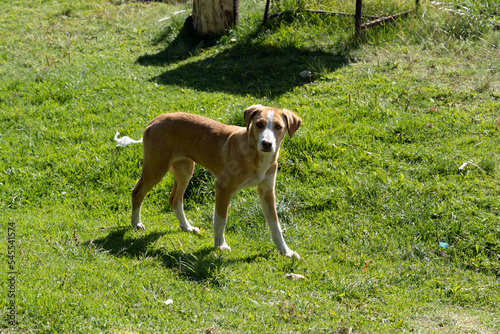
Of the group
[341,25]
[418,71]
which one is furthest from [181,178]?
[341,25]

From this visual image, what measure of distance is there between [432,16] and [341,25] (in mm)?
1886

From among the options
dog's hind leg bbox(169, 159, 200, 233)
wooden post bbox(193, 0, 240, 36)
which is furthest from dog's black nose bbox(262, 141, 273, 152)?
wooden post bbox(193, 0, 240, 36)

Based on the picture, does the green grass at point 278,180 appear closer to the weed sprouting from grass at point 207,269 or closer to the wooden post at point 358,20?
the weed sprouting from grass at point 207,269

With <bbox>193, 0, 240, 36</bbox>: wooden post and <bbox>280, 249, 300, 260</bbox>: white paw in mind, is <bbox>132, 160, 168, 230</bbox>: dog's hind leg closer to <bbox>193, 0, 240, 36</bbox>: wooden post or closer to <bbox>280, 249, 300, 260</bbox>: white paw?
<bbox>280, 249, 300, 260</bbox>: white paw

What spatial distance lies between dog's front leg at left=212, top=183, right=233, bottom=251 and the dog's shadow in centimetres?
13

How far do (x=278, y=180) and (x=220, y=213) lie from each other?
171 centimetres

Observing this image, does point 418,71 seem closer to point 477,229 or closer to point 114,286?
point 477,229

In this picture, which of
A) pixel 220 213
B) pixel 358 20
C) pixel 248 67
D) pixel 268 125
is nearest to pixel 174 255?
pixel 220 213

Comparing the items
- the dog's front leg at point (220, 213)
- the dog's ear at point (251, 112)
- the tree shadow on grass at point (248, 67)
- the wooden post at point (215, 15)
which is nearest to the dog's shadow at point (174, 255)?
the dog's front leg at point (220, 213)

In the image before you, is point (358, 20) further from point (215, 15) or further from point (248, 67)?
point (215, 15)

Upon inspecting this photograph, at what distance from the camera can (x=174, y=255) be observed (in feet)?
18.1

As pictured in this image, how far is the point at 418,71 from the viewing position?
929 cm

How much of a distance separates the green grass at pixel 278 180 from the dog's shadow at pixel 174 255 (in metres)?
0.02

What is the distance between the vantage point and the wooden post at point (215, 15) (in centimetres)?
1127
